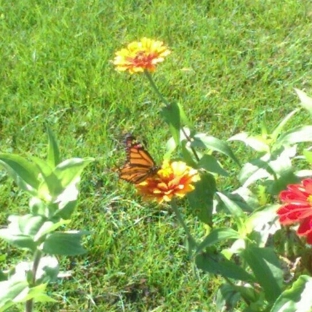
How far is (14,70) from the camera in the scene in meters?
3.08

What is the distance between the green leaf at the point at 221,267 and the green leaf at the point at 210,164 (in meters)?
0.23

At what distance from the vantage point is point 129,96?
2.93 m

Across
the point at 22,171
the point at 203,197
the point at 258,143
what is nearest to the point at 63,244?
the point at 22,171

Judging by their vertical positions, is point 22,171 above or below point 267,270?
above

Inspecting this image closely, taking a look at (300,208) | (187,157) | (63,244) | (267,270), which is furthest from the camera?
(187,157)

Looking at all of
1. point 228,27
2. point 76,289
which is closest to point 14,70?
point 228,27

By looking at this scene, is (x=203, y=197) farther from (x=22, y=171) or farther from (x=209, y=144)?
(x=22, y=171)

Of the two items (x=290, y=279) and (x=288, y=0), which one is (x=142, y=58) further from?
(x=288, y=0)

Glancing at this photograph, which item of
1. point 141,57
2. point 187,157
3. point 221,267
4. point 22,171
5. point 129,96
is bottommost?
point 129,96

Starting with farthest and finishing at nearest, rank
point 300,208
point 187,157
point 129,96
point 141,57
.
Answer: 1. point 129,96
2. point 187,157
3. point 141,57
4. point 300,208

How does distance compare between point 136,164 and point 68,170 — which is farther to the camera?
point 136,164

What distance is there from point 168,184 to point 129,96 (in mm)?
1374

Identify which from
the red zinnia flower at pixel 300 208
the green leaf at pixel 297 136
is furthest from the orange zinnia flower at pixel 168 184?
the green leaf at pixel 297 136

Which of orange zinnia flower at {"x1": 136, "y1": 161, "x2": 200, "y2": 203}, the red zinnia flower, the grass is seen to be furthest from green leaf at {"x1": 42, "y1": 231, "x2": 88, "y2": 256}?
the grass
